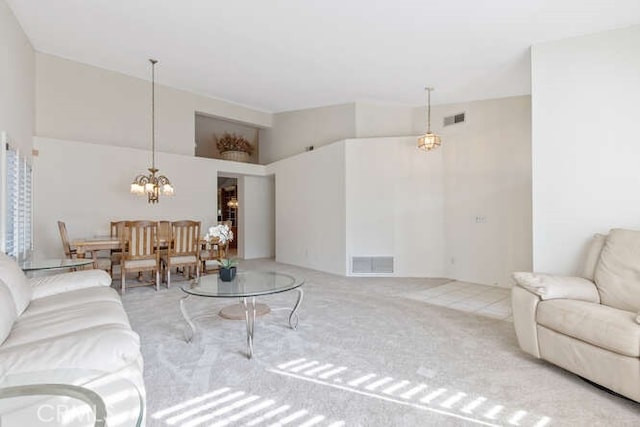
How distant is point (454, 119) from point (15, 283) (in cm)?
581

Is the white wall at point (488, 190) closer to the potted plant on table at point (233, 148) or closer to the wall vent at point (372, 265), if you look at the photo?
the wall vent at point (372, 265)

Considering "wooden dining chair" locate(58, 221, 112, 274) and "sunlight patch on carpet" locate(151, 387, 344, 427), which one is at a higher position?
"wooden dining chair" locate(58, 221, 112, 274)

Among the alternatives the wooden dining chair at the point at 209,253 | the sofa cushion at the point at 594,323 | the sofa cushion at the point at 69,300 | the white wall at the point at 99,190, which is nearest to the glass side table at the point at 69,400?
the sofa cushion at the point at 69,300

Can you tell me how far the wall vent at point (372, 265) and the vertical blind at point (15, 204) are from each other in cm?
454

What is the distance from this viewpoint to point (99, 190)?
5.35 metres

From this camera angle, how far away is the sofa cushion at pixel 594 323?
1748mm

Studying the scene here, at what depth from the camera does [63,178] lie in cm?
502

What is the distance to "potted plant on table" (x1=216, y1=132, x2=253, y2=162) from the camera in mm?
7477

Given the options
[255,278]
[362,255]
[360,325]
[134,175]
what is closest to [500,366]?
[360,325]

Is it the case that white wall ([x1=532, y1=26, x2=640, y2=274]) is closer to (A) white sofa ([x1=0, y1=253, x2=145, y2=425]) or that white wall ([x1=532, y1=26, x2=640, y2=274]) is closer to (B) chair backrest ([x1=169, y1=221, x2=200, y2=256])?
(A) white sofa ([x1=0, y1=253, x2=145, y2=425])

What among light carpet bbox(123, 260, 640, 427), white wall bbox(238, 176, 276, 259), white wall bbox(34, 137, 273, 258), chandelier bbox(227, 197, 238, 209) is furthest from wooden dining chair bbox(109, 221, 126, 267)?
chandelier bbox(227, 197, 238, 209)

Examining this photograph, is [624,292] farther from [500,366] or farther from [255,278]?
[255,278]

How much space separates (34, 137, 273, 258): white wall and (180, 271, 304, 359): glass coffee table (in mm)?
3447

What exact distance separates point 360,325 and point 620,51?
11.4 feet
